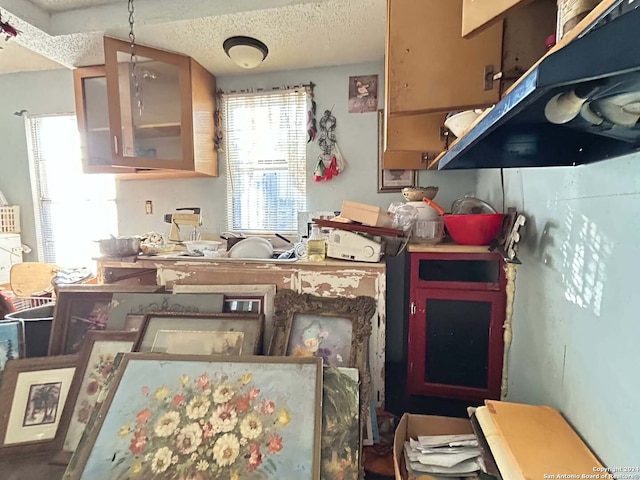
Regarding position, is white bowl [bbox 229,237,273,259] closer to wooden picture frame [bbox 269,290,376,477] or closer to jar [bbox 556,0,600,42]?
wooden picture frame [bbox 269,290,376,477]

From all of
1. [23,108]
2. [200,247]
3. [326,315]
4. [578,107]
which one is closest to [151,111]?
[200,247]

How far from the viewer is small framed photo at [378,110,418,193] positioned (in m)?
2.32

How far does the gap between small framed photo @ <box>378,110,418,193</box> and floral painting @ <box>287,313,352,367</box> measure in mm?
1214

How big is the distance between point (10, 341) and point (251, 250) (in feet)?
3.65

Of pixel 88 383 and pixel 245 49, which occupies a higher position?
pixel 245 49

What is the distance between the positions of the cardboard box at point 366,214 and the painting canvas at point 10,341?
1.56 meters

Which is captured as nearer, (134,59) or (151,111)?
(134,59)

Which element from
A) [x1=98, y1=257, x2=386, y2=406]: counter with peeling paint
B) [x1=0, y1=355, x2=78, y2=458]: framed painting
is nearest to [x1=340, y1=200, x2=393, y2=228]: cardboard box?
[x1=98, y1=257, x2=386, y2=406]: counter with peeling paint

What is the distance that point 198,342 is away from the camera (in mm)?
1432

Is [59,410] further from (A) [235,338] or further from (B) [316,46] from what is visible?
(B) [316,46]

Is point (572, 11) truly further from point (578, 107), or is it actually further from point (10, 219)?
point (10, 219)

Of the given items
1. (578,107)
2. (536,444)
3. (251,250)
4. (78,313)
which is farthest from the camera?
(251,250)

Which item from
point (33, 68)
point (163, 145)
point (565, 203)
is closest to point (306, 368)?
point (565, 203)

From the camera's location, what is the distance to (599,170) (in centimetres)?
80
